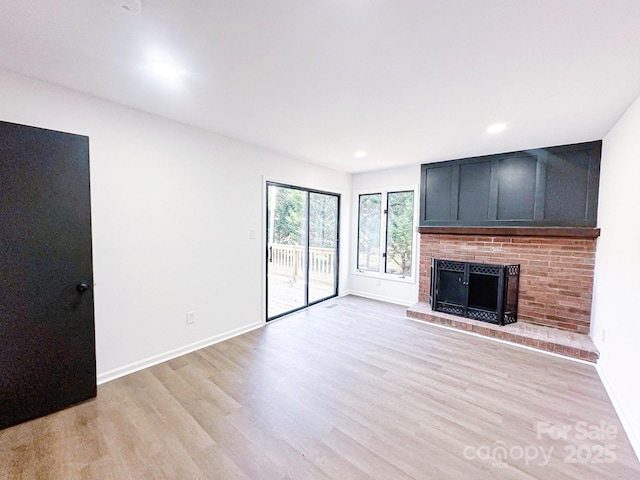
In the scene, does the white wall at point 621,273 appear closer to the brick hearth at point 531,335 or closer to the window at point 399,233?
the brick hearth at point 531,335

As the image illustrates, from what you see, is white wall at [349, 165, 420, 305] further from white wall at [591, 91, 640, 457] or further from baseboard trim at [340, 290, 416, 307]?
white wall at [591, 91, 640, 457]

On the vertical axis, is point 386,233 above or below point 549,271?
above

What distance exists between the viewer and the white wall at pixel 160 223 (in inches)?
90.0

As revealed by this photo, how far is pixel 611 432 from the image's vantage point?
1.88m

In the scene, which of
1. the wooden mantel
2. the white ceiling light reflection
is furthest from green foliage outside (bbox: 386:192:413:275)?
the white ceiling light reflection

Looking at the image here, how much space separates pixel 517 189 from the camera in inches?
146

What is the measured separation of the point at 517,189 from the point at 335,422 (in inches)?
145

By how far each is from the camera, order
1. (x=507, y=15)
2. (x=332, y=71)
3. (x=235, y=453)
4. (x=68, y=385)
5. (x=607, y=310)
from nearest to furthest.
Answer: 1. (x=507, y=15)
2. (x=235, y=453)
3. (x=332, y=71)
4. (x=68, y=385)
5. (x=607, y=310)

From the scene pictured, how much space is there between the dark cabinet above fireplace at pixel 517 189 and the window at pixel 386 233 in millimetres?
392

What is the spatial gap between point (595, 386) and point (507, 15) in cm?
303

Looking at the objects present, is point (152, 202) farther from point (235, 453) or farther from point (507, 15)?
point (507, 15)

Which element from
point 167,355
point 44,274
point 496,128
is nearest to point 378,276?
point 496,128

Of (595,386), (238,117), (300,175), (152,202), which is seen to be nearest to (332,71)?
(238,117)

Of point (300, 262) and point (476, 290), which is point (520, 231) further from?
point (300, 262)
